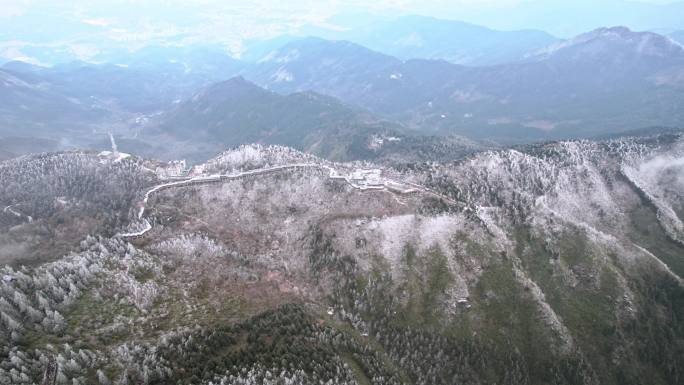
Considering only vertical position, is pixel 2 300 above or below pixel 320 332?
above

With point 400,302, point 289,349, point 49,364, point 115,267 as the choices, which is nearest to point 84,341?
point 49,364

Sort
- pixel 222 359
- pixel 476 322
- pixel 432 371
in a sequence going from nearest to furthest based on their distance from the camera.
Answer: pixel 222 359 → pixel 432 371 → pixel 476 322

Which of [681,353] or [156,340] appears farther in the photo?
[681,353]

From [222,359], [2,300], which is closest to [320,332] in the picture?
[222,359]

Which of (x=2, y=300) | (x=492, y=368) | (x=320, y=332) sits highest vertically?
(x=2, y=300)

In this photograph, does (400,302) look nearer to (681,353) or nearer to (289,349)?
(289,349)

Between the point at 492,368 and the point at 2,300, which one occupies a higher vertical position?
the point at 2,300

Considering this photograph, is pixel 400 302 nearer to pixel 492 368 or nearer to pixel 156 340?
pixel 492 368

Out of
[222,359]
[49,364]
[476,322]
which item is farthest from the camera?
[476,322]

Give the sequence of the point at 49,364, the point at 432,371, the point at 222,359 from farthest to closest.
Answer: the point at 432,371
the point at 222,359
the point at 49,364
